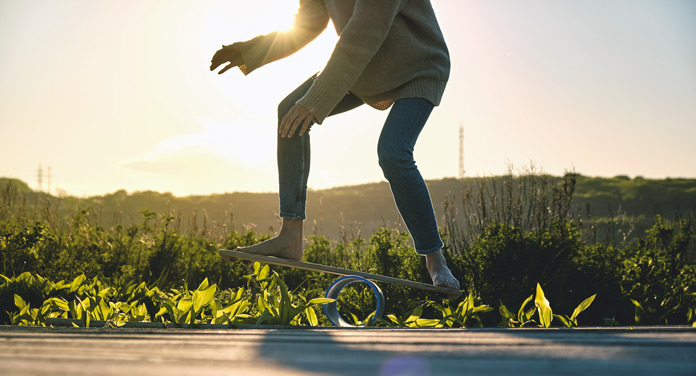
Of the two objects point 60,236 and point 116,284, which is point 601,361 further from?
point 60,236

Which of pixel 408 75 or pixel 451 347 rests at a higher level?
pixel 408 75

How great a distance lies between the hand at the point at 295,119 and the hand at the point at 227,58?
73 centimetres

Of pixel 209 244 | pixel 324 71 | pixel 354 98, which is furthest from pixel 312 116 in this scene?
pixel 209 244

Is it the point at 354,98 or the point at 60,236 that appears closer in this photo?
the point at 354,98

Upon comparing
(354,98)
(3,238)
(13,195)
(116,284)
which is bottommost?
(116,284)

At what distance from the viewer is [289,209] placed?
2572 millimetres

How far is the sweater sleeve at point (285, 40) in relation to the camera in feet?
9.17

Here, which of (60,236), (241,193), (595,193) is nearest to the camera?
(60,236)

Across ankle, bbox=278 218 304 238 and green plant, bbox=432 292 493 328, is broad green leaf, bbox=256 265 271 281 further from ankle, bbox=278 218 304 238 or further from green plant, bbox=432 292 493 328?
green plant, bbox=432 292 493 328

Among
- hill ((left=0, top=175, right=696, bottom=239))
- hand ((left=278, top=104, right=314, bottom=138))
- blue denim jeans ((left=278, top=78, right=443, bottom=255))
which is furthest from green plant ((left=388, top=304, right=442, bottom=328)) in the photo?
hill ((left=0, top=175, right=696, bottom=239))

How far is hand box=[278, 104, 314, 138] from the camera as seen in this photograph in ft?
7.29

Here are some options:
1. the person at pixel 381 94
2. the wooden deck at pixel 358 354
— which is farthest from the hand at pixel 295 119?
the wooden deck at pixel 358 354

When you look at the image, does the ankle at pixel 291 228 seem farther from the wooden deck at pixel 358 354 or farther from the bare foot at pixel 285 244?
the wooden deck at pixel 358 354

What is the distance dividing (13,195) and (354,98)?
15.2ft
